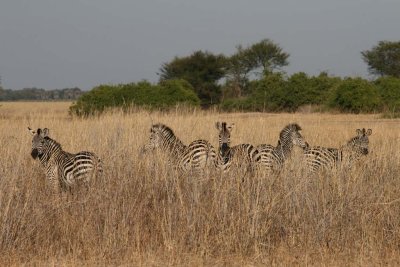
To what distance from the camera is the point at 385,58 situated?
47250mm

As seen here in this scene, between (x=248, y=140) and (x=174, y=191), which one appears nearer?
(x=174, y=191)

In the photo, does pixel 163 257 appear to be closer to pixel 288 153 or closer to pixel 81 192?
pixel 81 192

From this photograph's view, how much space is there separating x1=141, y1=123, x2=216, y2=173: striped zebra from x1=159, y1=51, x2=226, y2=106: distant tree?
32332mm

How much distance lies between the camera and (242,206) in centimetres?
543

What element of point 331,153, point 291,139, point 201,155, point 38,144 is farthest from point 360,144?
point 38,144

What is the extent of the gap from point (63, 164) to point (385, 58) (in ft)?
144

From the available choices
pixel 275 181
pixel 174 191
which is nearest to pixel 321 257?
pixel 275 181

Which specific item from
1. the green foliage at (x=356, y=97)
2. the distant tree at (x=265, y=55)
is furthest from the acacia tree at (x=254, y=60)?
the green foliage at (x=356, y=97)

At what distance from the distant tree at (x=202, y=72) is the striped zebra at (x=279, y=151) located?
32.1m

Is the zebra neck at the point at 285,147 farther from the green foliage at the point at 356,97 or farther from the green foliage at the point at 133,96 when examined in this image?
the green foliage at the point at 356,97

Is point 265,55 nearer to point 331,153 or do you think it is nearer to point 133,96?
point 133,96

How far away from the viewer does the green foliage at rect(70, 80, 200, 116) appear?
78.7ft

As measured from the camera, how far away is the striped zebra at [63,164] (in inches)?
269

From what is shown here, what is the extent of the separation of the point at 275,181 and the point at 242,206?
736mm
